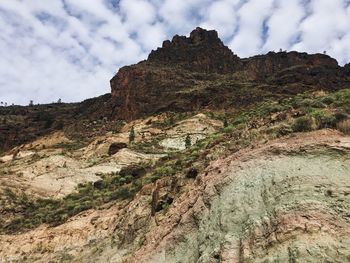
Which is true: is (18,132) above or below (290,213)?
above

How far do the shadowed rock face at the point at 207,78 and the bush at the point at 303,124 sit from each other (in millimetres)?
60190

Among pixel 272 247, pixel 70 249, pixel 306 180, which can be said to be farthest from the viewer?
pixel 70 249

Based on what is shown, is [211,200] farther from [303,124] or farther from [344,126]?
[344,126]

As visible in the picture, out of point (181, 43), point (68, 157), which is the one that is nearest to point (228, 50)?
point (181, 43)

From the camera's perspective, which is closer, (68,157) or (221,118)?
(68,157)

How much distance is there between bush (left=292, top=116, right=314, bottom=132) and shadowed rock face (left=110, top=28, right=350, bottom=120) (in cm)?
6019

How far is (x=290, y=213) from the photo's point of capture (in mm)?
12938

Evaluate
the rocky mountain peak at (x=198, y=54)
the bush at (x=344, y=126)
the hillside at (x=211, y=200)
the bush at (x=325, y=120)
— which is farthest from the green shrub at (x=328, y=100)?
the rocky mountain peak at (x=198, y=54)

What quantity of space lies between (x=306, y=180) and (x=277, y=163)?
1.80 metres

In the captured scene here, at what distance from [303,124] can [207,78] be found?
8799 cm

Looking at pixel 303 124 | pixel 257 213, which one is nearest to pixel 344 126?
pixel 303 124

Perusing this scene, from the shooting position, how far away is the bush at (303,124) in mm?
17203

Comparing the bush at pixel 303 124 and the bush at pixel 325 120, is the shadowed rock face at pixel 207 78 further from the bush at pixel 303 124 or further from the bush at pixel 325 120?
the bush at pixel 303 124

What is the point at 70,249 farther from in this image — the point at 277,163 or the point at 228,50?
the point at 228,50
